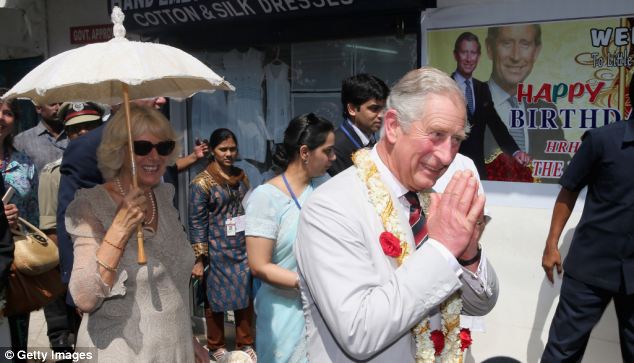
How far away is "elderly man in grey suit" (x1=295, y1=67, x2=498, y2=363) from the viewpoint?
163cm

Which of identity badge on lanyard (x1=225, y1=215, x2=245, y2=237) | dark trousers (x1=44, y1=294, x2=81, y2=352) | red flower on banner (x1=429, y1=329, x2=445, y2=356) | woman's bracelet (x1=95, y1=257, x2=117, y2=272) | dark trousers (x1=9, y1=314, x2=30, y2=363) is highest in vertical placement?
woman's bracelet (x1=95, y1=257, x2=117, y2=272)

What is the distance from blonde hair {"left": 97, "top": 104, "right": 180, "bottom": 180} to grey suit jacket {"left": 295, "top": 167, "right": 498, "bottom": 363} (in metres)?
1.17

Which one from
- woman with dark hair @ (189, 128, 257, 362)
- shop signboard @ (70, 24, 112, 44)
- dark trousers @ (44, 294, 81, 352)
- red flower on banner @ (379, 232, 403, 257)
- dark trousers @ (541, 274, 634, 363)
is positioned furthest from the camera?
shop signboard @ (70, 24, 112, 44)

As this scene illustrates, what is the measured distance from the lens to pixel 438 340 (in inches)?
81.6

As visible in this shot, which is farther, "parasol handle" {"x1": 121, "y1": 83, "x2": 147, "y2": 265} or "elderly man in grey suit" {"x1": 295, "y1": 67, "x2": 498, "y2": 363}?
"parasol handle" {"x1": 121, "y1": 83, "x2": 147, "y2": 265}

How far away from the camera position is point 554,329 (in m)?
3.96

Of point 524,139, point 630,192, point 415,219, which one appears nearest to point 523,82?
point 524,139

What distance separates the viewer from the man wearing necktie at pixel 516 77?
4453 millimetres

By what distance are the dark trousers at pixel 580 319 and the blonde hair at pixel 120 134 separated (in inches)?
103

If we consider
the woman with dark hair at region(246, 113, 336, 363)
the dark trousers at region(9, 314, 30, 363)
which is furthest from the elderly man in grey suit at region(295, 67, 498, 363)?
the dark trousers at region(9, 314, 30, 363)

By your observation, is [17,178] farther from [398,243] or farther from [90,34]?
[398,243]

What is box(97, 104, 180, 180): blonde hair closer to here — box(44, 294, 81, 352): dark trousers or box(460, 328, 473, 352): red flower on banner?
box(460, 328, 473, 352): red flower on banner

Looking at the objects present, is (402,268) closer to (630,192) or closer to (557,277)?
(630,192)

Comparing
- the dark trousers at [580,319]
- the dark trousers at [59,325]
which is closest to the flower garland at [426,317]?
the dark trousers at [580,319]
